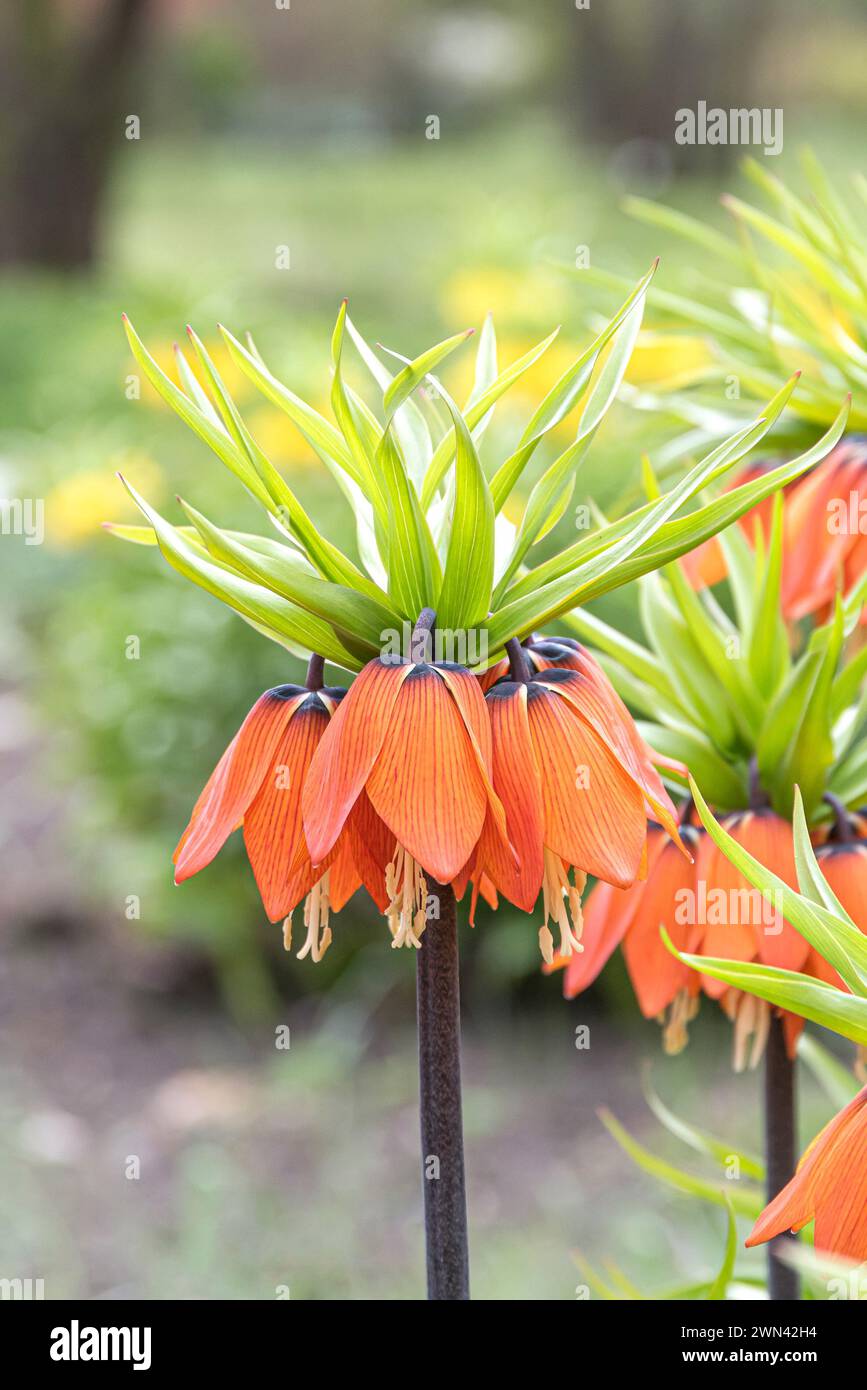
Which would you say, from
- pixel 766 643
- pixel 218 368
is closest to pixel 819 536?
pixel 766 643

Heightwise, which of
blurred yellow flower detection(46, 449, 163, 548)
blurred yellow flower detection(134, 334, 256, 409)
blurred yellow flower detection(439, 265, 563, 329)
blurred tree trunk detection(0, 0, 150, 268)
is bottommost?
blurred yellow flower detection(46, 449, 163, 548)

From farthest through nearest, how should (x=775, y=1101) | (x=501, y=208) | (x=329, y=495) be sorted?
(x=501, y=208) < (x=329, y=495) < (x=775, y=1101)

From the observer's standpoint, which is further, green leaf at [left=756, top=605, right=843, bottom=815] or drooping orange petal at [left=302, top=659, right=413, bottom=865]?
green leaf at [left=756, top=605, right=843, bottom=815]

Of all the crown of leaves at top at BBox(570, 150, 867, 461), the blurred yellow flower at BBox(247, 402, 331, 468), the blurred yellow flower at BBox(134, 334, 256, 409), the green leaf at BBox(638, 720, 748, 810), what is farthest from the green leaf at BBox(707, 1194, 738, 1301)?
the blurred yellow flower at BBox(134, 334, 256, 409)

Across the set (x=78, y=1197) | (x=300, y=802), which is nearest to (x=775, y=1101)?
(x=300, y=802)

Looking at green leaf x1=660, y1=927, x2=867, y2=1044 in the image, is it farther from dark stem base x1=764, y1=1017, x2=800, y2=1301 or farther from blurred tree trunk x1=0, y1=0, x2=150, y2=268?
blurred tree trunk x1=0, y1=0, x2=150, y2=268

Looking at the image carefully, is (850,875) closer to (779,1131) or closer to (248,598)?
(779,1131)

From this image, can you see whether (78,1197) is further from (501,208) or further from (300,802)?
(501,208)
